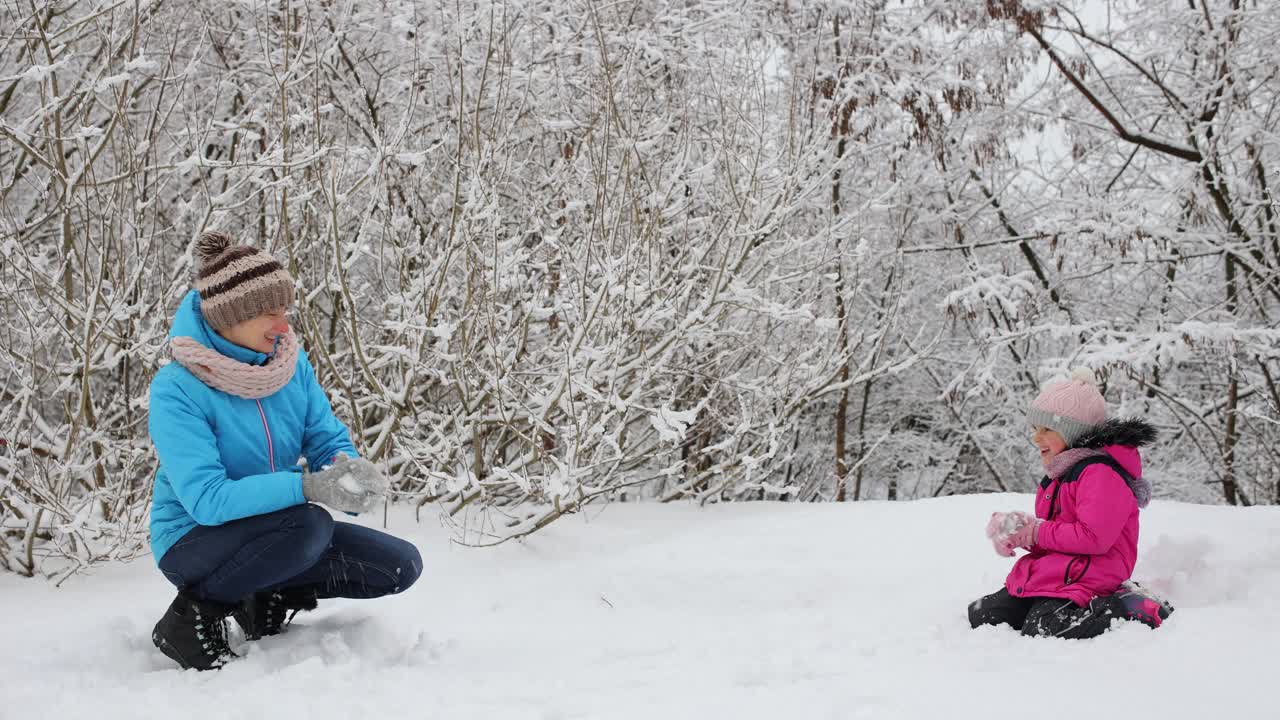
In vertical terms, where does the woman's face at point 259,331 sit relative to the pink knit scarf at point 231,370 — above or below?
above

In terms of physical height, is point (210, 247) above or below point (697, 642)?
above

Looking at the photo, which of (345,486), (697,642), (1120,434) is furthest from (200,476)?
(1120,434)

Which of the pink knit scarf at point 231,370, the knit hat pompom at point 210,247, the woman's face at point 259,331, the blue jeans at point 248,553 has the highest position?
the knit hat pompom at point 210,247

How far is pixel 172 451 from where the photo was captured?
232 centimetres

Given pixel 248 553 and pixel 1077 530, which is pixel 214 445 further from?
pixel 1077 530

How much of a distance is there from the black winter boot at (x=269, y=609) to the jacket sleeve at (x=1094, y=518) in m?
2.05

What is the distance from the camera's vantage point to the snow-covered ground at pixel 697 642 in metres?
2.15

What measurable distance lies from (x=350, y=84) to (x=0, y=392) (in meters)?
2.49

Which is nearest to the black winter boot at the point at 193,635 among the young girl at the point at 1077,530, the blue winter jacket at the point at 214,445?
the blue winter jacket at the point at 214,445

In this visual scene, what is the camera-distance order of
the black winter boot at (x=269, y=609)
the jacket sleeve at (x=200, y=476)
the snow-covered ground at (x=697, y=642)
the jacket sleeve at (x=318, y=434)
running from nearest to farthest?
1. the snow-covered ground at (x=697, y=642)
2. the jacket sleeve at (x=200, y=476)
3. the black winter boot at (x=269, y=609)
4. the jacket sleeve at (x=318, y=434)

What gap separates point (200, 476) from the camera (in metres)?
2.32

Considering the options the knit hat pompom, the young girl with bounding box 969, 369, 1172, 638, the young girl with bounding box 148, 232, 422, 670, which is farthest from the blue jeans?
the young girl with bounding box 969, 369, 1172, 638

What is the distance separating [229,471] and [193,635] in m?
0.40

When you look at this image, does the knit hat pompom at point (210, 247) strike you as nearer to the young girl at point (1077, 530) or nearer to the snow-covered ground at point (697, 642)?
the snow-covered ground at point (697, 642)
